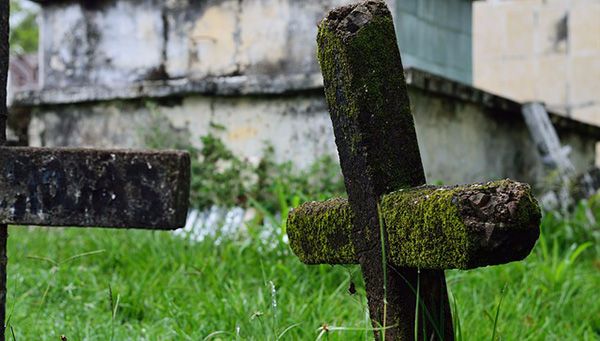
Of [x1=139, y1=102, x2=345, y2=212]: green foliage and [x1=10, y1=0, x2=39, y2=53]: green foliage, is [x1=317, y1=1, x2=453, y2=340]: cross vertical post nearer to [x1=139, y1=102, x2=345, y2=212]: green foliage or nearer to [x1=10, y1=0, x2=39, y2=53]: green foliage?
[x1=139, y1=102, x2=345, y2=212]: green foliage

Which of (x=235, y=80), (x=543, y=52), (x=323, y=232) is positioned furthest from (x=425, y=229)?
(x=543, y=52)

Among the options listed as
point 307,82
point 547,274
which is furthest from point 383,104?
point 307,82

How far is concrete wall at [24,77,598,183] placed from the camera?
201 inches

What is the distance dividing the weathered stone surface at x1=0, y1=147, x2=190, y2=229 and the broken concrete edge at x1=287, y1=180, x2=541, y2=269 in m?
0.46

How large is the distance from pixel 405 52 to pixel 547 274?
1838 millimetres

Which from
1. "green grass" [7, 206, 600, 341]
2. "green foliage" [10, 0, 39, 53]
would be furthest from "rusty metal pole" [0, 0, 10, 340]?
"green foliage" [10, 0, 39, 53]

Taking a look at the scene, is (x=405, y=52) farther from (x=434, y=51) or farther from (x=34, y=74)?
(x=34, y=74)

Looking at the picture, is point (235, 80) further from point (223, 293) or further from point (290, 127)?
point (223, 293)

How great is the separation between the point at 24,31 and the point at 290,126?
697 inches

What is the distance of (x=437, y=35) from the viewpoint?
18.7ft

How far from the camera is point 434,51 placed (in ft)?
18.5

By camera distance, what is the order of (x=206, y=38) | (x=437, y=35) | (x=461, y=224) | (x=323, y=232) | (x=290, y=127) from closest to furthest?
(x=461, y=224) → (x=323, y=232) → (x=290, y=127) → (x=206, y=38) → (x=437, y=35)

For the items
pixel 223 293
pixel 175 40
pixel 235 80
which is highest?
pixel 175 40

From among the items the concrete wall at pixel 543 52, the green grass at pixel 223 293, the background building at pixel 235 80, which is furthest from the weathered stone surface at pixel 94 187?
the concrete wall at pixel 543 52
